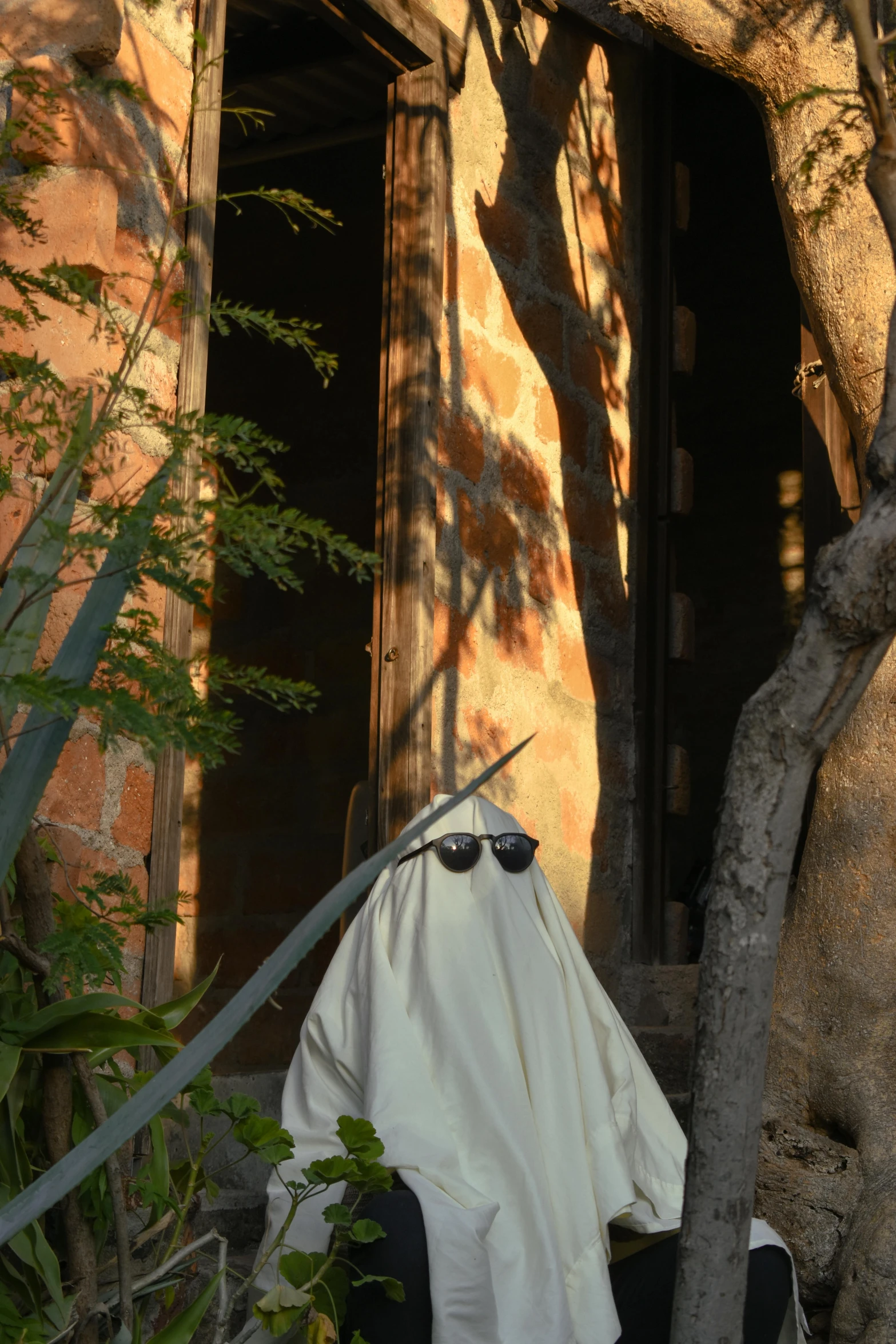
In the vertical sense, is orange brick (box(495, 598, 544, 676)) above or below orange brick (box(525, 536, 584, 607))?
below

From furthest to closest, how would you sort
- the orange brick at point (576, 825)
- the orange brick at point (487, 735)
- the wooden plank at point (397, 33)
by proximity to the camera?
the orange brick at point (576, 825)
the orange brick at point (487, 735)
the wooden plank at point (397, 33)

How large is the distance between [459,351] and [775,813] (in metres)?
2.44

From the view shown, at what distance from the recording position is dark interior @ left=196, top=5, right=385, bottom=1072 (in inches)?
234

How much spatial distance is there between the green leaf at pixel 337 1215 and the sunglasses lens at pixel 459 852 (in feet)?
2.80

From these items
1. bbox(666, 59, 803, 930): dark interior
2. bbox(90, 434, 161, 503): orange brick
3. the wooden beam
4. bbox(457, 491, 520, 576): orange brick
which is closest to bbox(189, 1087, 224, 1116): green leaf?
bbox(90, 434, 161, 503): orange brick

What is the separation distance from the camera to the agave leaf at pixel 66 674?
1.43 meters

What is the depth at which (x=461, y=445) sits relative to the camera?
407cm

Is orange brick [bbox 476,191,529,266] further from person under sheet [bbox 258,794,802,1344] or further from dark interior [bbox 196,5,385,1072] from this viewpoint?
person under sheet [bbox 258,794,802,1344]

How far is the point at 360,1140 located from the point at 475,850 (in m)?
0.89

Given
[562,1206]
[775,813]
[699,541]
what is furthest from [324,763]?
[775,813]

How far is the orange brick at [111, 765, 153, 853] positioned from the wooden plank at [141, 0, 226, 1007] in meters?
0.02

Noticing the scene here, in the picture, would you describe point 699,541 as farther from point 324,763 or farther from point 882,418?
point 882,418

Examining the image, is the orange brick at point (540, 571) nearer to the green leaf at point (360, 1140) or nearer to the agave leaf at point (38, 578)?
the green leaf at point (360, 1140)

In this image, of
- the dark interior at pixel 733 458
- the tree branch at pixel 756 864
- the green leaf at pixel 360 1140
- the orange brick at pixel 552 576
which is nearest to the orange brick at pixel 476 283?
the orange brick at pixel 552 576
